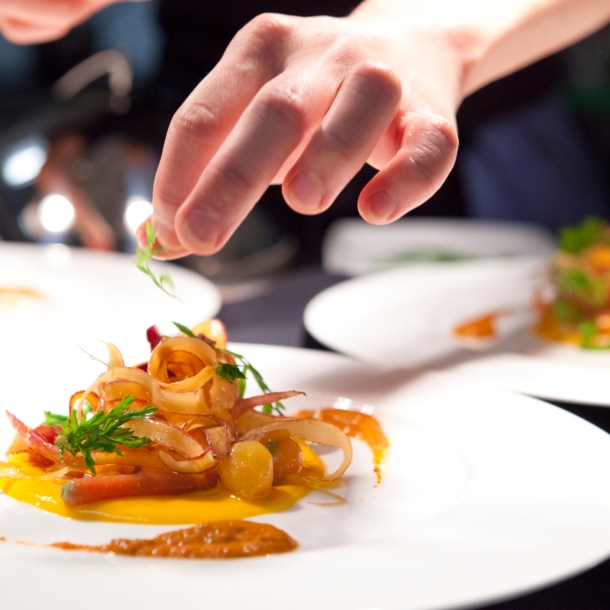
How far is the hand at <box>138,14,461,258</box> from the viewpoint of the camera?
1.27m

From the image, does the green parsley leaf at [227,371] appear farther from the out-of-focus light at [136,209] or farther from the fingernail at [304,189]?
the out-of-focus light at [136,209]

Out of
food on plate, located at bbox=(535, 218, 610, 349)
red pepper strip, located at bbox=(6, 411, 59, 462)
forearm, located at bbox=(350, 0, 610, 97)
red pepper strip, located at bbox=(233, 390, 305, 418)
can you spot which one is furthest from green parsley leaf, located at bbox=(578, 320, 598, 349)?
red pepper strip, located at bbox=(6, 411, 59, 462)

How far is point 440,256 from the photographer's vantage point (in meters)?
3.77

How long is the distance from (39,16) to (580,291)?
201 centimetres

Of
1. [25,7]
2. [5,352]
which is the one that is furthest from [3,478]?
[25,7]

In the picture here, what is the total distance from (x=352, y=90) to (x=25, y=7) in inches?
57.6

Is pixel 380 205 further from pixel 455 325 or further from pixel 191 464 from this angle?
pixel 455 325

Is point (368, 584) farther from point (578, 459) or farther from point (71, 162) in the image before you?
point (71, 162)

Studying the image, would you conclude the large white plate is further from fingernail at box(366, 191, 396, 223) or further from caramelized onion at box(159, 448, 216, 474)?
caramelized onion at box(159, 448, 216, 474)

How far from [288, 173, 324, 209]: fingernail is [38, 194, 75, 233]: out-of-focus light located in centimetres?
194

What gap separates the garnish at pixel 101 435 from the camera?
1.28 metres

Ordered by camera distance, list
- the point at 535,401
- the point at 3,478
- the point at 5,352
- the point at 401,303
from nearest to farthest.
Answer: the point at 3,478 < the point at 535,401 < the point at 5,352 < the point at 401,303

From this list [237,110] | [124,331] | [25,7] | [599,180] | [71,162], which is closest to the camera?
[237,110]

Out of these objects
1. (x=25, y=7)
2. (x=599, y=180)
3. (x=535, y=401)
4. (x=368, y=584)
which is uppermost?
(x=25, y=7)
